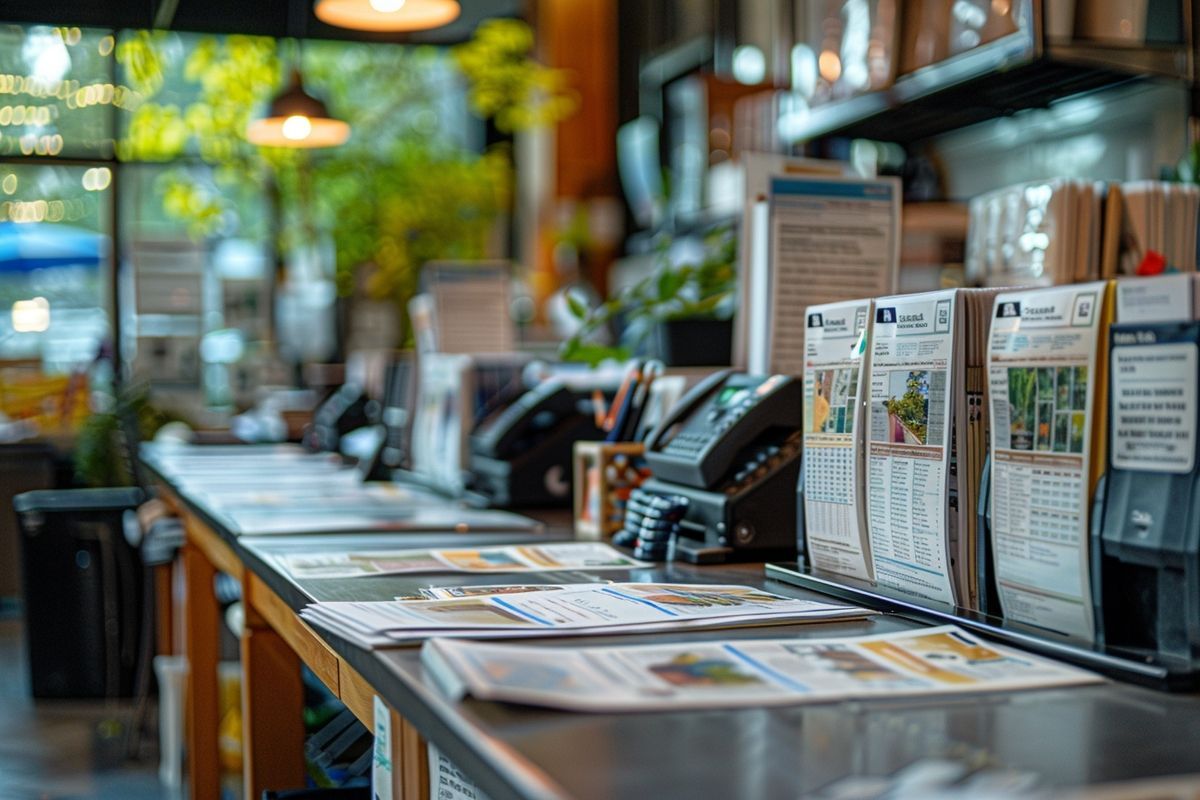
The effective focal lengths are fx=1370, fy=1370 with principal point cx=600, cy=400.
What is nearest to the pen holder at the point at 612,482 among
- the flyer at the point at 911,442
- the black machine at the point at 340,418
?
the flyer at the point at 911,442

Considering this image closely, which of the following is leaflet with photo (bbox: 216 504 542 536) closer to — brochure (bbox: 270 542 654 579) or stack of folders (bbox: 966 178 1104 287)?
brochure (bbox: 270 542 654 579)

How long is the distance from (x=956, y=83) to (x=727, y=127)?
9.87ft

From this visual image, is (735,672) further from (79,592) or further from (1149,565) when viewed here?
(79,592)

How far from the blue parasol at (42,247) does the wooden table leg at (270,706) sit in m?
6.88

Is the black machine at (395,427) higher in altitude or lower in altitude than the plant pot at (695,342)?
lower

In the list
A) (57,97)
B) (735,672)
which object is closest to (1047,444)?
(735,672)

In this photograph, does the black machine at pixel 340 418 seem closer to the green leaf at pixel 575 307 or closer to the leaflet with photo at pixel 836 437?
the green leaf at pixel 575 307

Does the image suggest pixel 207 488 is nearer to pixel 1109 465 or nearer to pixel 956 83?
pixel 956 83

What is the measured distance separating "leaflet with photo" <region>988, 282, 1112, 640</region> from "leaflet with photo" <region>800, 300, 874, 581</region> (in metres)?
0.24

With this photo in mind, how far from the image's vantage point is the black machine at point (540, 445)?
9.33ft

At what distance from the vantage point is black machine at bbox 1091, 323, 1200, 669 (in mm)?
1091

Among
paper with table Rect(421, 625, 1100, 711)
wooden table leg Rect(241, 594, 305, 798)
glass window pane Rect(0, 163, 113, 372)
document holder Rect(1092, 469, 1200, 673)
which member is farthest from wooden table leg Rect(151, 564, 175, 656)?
glass window pane Rect(0, 163, 113, 372)

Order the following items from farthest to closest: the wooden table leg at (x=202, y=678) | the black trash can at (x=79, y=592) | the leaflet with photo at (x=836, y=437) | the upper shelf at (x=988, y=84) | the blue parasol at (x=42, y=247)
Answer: the blue parasol at (x=42, y=247) < the black trash can at (x=79, y=592) < the wooden table leg at (x=202, y=678) < the upper shelf at (x=988, y=84) < the leaflet with photo at (x=836, y=437)

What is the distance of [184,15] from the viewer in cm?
688
